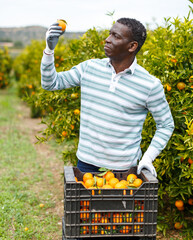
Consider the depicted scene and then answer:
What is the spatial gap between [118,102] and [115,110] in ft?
0.18

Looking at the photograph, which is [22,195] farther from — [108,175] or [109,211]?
[109,211]

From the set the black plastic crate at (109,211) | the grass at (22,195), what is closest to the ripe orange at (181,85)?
the black plastic crate at (109,211)

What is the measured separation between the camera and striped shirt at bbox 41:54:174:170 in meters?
2.30

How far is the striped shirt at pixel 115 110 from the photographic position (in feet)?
7.54

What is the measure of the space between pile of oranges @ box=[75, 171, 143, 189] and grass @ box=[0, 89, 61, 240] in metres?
1.67

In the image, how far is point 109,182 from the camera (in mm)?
2143

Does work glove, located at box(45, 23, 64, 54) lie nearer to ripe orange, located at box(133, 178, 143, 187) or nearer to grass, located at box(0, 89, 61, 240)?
ripe orange, located at box(133, 178, 143, 187)

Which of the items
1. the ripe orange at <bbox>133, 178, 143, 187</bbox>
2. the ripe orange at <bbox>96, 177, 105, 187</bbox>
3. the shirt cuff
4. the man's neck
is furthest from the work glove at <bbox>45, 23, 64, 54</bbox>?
the ripe orange at <bbox>133, 178, 143, 187</bbox>

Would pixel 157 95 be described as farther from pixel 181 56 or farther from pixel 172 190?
pixel 172 190

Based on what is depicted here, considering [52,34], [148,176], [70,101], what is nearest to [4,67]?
[70,101]

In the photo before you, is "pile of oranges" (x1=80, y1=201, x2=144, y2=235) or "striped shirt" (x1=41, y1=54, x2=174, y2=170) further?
"striped shirt" (x1=41, y1=54, x2=174, y2=170)

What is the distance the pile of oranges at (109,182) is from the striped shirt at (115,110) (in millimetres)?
199

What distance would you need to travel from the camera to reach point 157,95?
2297 mm

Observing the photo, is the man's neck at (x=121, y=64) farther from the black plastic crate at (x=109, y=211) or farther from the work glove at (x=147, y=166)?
the black plastic crate at (x=109, y=211)
